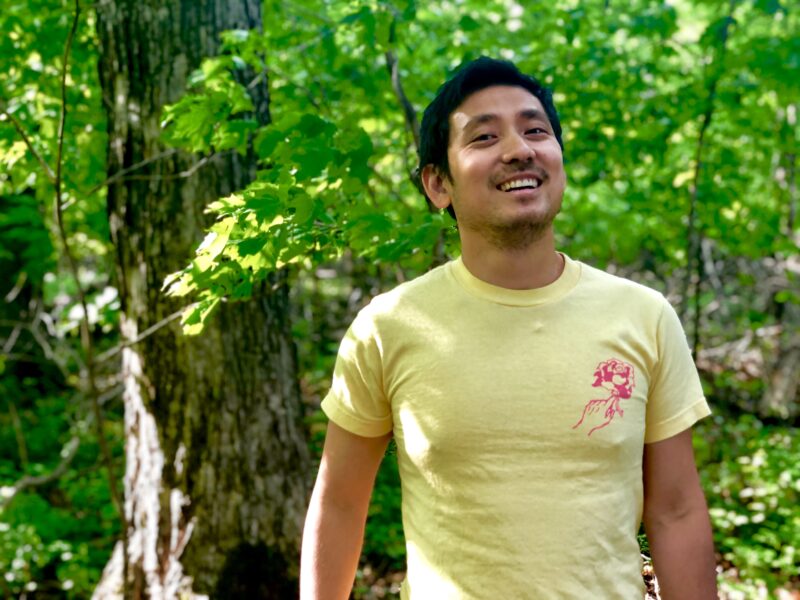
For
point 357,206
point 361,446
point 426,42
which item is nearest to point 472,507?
point 361,446

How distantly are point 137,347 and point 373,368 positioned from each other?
211 cm

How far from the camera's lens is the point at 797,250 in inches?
206

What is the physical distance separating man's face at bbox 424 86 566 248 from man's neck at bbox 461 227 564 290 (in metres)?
0.02

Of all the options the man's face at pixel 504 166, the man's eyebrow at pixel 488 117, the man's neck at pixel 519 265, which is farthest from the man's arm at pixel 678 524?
the man's eyebrow at pixel 488 117

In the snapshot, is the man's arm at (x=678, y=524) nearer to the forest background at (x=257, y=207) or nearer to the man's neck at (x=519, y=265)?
the man's neck at (x=519, y=265)

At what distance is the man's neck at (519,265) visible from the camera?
150 centimetres

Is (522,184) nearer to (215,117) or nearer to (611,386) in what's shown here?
(611,386)

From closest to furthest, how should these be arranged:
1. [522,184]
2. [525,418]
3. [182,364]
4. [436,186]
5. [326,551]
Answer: [525,418] < [522,184] < [326,551] < [436,186] < [182,364]

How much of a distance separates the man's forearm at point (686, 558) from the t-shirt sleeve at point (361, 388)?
0.63 m

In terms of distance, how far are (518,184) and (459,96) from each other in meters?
0.28

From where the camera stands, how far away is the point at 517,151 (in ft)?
4.86

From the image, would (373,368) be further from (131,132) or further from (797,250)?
(797,250)

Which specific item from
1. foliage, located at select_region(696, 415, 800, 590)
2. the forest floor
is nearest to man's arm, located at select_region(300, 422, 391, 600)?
the forest floor

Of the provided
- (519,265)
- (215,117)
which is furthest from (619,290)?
(215,117)
